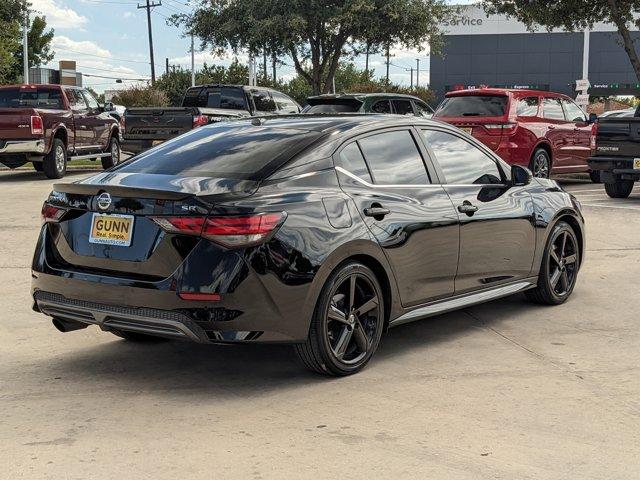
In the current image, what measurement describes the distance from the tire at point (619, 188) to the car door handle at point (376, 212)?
36.3ft

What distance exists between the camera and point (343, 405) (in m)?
4.93

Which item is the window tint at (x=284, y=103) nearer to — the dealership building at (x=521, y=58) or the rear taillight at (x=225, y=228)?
the rear taillight at (x=225, y=228)

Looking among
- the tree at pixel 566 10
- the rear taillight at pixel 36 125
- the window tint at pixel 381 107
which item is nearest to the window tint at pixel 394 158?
the window tint at pixel 381 107

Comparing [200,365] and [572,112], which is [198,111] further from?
[200,365]

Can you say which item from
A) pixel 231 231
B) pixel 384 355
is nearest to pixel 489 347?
pixel 384 355

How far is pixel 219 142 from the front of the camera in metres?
5.88

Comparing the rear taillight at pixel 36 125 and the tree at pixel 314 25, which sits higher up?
the tree at pixel 314 25

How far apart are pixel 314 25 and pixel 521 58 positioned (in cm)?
5285

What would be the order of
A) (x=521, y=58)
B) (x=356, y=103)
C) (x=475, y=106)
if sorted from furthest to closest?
(x=521, y=58) → (x=475, y=106) → (x=356, y=103)

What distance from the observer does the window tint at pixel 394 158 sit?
5.88 meters

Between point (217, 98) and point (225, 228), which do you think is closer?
point (225, 228)

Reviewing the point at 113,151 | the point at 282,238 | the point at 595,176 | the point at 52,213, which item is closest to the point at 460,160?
the point at 282,238

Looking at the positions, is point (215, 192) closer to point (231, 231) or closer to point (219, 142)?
point (231, 231)

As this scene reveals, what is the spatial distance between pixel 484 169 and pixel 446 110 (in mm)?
9960
